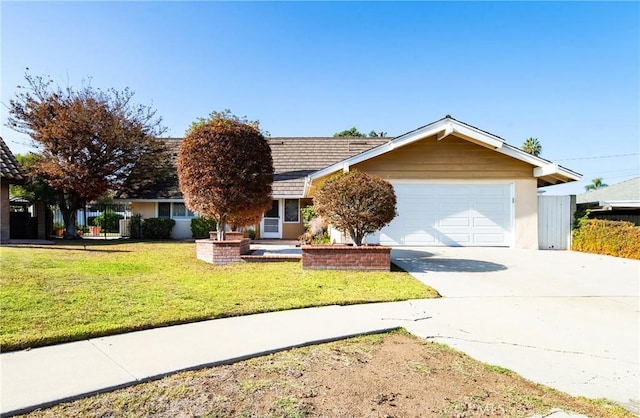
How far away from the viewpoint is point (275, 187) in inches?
752

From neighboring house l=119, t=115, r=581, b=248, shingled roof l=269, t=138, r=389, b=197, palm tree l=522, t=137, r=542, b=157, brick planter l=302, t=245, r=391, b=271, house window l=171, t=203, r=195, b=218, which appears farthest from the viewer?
palm tree l=522, t=137, r=542, b=157

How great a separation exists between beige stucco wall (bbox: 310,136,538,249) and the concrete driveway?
13.6 feet

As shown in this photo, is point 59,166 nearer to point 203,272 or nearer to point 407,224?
point 203,272

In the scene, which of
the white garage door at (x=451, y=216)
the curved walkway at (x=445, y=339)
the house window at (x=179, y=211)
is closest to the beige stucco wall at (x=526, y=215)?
the white garage door at (x=451, y=216)

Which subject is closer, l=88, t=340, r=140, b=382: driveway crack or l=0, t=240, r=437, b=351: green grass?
l=88, t=340, r=140, b=382: driveway crack

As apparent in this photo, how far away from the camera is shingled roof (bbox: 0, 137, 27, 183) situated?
16.0 m

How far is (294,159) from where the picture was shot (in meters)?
22.1

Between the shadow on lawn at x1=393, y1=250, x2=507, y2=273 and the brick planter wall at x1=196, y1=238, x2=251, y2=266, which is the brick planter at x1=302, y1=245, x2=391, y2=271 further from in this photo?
the brick planter wall at x1=196, y1=238, x2=251, y2=266

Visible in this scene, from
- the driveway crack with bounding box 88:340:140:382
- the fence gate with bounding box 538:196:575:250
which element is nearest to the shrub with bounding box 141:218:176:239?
the driveway crack with bounding box 88:340:140:382

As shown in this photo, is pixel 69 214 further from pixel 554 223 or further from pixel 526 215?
pixel 554 223

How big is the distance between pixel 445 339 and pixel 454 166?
410 inches

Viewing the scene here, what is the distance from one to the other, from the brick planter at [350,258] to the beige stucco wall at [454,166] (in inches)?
212

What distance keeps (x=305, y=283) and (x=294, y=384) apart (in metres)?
4.40

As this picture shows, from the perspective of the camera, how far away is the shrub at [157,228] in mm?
19125
